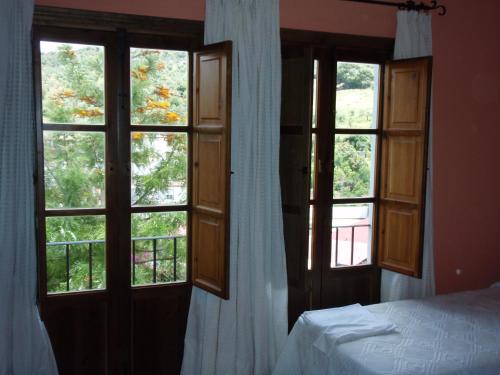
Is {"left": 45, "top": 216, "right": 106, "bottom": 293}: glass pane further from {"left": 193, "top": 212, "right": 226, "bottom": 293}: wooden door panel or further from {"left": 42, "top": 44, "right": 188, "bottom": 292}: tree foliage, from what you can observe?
{"left": 193, "top": 212, "right": 226, "bottom": 293}: wooden door panel

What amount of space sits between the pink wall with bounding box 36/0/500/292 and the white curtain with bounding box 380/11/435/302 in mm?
123

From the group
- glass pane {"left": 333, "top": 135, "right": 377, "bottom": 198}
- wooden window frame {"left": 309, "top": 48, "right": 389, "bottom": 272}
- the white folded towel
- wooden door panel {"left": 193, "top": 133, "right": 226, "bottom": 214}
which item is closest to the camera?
the white folded towel

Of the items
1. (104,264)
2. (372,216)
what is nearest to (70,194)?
(104,264)

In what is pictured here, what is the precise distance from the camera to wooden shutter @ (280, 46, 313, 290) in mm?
3189

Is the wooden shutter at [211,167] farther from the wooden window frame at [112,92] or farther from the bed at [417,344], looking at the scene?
the bed at [417,344]

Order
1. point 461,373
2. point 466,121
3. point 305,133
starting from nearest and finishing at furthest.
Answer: point 461,373
point 305,133
point 466,121

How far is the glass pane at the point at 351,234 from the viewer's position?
3.74 metres

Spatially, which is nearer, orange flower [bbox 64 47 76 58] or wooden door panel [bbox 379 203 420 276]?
orange flower [bbox 64 47 76 58]

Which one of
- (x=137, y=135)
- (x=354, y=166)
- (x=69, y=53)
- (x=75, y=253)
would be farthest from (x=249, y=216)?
(x=69, y=53)

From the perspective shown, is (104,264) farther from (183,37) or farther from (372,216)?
(372,216)

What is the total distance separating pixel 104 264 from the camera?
3117mm

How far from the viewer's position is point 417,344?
109 inches

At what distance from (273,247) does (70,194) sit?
128cm

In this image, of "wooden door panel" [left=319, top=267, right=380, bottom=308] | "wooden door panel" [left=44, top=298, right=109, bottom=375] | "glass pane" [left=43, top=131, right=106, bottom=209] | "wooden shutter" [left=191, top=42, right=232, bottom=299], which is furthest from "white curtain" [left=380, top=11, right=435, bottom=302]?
"glass pane" [left=43, top=131, right=106, bottom=209]
